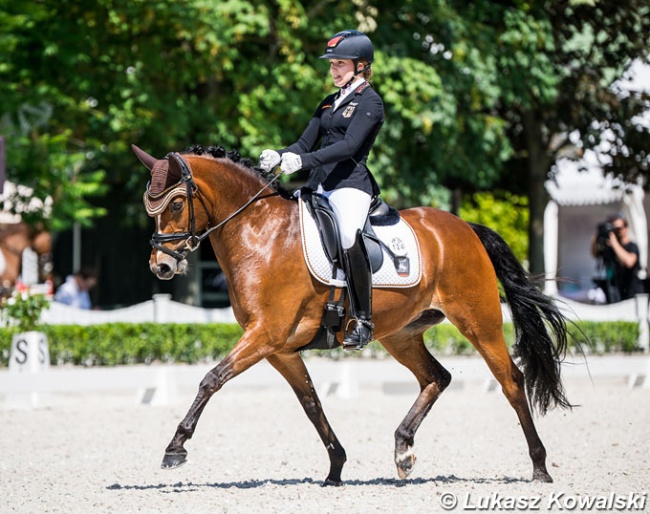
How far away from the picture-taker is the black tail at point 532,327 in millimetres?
9211

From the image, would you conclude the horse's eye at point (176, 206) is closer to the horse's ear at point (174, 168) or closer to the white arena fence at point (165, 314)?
the horse's ear at point (174, 168)

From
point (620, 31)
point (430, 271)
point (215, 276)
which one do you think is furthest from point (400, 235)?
point (215, 276)

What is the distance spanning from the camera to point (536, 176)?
90.1ft

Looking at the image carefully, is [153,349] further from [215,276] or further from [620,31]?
[620,31]

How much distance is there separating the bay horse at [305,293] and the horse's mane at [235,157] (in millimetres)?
13

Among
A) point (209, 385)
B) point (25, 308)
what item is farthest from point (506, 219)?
point (209, 385)

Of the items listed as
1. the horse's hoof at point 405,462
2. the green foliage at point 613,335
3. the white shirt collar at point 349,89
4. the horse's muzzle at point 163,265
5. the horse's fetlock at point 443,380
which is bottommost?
the green foliage at point 613,335

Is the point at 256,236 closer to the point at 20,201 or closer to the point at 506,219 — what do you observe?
the point at 20,201

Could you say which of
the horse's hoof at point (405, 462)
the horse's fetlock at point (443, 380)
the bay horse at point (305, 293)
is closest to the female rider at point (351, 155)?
the bay horse at point (305, 293)

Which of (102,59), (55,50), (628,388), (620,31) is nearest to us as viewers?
(628,388)

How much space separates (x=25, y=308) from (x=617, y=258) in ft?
36.2

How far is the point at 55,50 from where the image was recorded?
20266 mm

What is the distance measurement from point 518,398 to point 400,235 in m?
1.55

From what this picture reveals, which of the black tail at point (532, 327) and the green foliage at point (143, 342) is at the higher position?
the black tail at point (532, 327)
